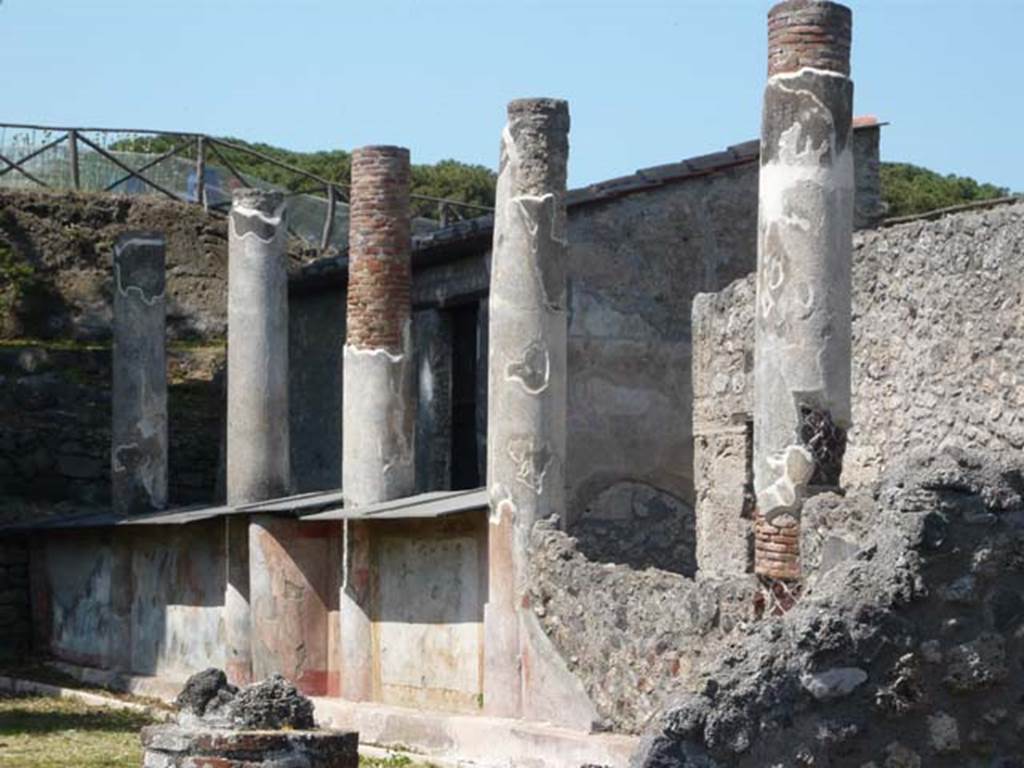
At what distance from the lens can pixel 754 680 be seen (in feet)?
16.5

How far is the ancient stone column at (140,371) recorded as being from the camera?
57.4ft

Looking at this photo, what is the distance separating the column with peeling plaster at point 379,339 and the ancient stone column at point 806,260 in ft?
15.6

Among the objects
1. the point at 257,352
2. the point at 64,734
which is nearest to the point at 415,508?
the point at 64,734

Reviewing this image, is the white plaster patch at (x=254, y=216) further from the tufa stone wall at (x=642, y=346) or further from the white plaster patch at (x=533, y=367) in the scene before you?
the white plaster patch at (x=533, y=367)

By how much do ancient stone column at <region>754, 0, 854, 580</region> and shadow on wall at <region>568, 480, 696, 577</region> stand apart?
544 cm

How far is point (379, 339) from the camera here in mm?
14750

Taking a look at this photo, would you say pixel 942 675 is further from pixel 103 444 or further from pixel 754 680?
pixel 103 444

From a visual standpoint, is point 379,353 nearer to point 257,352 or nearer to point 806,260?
point 257,352

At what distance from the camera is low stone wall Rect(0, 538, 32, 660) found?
18.0 meters

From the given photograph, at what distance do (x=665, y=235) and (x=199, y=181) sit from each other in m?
9.00

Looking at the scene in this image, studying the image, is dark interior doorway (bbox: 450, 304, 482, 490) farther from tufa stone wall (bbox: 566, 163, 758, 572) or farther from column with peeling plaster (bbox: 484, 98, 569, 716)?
column with peeling plaster (bbox: 484, 98, 569, 716)

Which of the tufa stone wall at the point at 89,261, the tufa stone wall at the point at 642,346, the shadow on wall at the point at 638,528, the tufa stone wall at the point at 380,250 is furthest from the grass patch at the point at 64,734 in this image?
the tufa stone wall at the point at 89,261

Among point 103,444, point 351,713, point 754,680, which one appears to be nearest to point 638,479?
point 351,713

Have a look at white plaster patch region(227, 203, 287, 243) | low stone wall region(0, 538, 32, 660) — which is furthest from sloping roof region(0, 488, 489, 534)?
white plaster patch region(227, 203, 287, 243)
